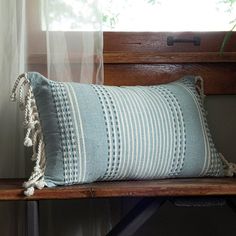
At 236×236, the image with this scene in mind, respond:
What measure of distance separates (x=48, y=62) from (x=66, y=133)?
0.92 ft

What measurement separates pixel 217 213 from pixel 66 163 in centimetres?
59

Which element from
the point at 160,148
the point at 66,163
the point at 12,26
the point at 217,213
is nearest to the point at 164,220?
the point at 217,213

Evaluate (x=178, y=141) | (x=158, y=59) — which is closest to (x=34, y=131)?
(x=178, y=141)

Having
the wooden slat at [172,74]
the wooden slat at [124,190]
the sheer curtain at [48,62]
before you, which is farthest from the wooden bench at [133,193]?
the wooden slat at [172,74]

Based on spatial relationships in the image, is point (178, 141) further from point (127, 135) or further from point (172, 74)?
point (172, 74)

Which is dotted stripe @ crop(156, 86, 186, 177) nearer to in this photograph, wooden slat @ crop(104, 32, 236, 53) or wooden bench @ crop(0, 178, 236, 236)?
wooden bench @ crop(0, 178, 236, 236)

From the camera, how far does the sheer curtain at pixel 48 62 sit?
3.71ft

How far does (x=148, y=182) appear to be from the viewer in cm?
97

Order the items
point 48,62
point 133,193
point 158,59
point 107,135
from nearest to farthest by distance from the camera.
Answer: point 133,193, point 107,135, point 48,62, point 158,59

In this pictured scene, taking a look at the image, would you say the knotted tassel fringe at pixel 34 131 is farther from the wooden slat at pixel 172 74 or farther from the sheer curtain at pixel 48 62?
the wooden slat at pixel 172 74

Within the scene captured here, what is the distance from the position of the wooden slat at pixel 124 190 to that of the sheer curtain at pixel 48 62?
0.23 metres

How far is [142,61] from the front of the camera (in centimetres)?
127

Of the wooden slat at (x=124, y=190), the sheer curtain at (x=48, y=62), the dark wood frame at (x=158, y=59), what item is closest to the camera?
the wooden slat at (x=124, y=190)

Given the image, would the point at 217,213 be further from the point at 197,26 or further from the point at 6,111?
the point at 6,111
